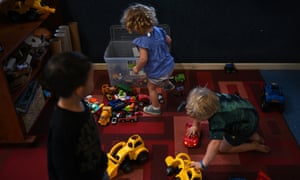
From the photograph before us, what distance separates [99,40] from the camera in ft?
8.78

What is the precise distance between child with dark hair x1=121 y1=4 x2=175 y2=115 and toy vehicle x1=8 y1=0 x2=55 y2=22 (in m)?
0.59

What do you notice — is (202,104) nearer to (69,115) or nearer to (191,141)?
(191,141)

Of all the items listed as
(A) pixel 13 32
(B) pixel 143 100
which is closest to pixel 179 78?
(B) pixel 143 100

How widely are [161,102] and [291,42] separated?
1186 millimetres

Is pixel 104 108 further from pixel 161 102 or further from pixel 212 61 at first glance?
pixel 212 61

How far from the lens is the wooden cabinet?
176cm

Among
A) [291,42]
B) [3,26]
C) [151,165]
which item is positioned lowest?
[151,165]

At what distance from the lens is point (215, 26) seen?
256 centimetres

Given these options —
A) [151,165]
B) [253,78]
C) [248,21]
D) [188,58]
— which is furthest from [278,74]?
[151,165]

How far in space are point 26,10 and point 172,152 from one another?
4.23ft

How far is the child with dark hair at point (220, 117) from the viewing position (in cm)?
152

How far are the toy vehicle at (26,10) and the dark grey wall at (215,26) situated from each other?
1.34ft

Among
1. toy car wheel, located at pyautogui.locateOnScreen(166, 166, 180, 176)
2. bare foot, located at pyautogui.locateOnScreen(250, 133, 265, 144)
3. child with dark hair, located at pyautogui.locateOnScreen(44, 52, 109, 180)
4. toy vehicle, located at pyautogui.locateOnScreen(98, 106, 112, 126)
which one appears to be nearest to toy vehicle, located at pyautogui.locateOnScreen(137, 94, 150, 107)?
toy vehicle, located at pyautogui.locateOnScreen(98, 106, 112, 126)

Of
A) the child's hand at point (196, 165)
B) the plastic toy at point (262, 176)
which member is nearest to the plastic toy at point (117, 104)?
the child's hand at point (196, 165)
